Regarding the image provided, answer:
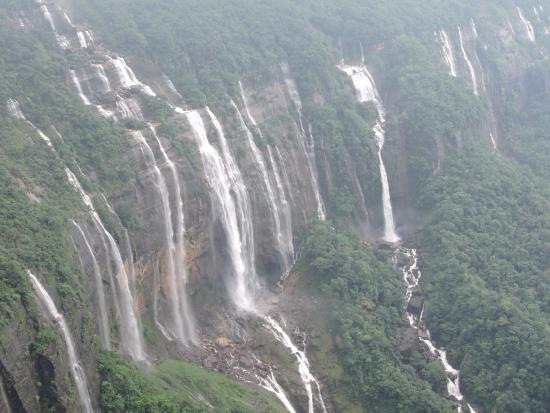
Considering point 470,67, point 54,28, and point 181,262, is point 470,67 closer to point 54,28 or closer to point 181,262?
point 54,28

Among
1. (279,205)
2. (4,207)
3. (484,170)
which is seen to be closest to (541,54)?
(484,170)

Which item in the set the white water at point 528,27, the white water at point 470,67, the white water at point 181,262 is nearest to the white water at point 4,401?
the white water at point 181,262

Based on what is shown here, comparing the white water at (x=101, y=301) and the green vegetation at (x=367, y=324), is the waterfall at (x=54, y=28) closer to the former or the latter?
the white water at (x=101, y=301)

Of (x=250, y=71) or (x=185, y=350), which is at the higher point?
(x=250, y=71)

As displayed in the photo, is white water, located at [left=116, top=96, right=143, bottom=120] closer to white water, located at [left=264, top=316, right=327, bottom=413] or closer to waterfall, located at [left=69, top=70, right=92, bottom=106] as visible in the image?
waterfall, located at [left=69, top=70, right=92, bottom=106]

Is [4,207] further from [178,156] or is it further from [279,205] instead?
[279,205]

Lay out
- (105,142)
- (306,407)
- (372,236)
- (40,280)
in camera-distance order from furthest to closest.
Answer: (372,236) < (105,142) < (306,407) < (40,280)

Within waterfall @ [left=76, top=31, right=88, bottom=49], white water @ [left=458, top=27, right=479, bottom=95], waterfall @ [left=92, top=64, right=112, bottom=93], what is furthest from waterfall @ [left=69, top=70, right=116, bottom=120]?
white water @ [left=458, top=27, right=479, bottom=95]
